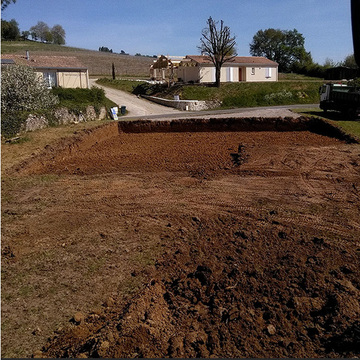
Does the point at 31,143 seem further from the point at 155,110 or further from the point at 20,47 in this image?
the point at 20,47

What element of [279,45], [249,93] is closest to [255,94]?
[249,93]

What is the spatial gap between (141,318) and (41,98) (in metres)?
21.6

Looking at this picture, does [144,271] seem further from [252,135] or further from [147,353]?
[252,135]

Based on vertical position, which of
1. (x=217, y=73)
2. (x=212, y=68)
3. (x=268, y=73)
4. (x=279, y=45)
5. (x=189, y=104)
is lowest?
(x=189, y=104)

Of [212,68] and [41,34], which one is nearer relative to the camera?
[212,68]

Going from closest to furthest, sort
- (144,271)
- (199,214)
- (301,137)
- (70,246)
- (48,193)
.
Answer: (144,271)
(70,246)
(199,214)
(48,193)
(301,137)

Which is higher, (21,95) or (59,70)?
(59,70)

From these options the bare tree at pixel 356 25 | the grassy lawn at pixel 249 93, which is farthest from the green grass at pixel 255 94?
the bare tree at pixel 356 25

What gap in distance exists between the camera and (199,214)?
989 centimetres

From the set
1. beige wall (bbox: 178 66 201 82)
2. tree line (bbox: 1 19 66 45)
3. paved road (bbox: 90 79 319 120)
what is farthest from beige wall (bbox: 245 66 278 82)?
tree line (bbox: 1 19 66 45)

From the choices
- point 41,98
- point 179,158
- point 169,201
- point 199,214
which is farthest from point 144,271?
point 41,98

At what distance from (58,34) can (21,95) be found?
13163 centimetres

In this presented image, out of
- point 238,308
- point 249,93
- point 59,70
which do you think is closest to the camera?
point 238,308

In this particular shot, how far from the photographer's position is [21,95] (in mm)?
22953
